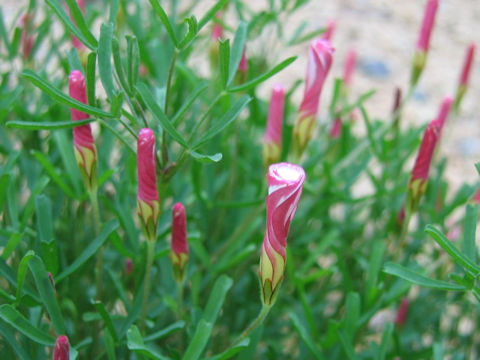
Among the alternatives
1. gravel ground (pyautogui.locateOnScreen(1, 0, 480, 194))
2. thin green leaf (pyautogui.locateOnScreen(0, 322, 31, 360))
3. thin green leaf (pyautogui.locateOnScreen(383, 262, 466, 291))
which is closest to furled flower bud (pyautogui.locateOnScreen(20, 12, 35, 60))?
thin green leaf (pyautogui.locateOnScreen(0, 322, 31, 360))

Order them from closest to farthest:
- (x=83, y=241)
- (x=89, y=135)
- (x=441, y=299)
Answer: (x=89, y=135) < (x=83, y=241) < (x=441, y=299)

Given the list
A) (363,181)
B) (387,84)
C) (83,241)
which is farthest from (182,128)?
(387,84)

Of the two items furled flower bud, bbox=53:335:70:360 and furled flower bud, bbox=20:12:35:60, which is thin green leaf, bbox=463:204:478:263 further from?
furled flower bud, bbox=20:12:35:60

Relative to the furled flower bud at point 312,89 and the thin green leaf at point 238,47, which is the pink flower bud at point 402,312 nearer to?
the furled flower bud at point 312,89

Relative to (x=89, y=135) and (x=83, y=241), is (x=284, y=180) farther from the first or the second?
(x=83, y=241)

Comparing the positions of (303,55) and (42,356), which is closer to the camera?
(42,356)

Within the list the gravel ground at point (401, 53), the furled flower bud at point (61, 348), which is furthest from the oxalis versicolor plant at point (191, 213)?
the gravel ground at point (401, 53)
